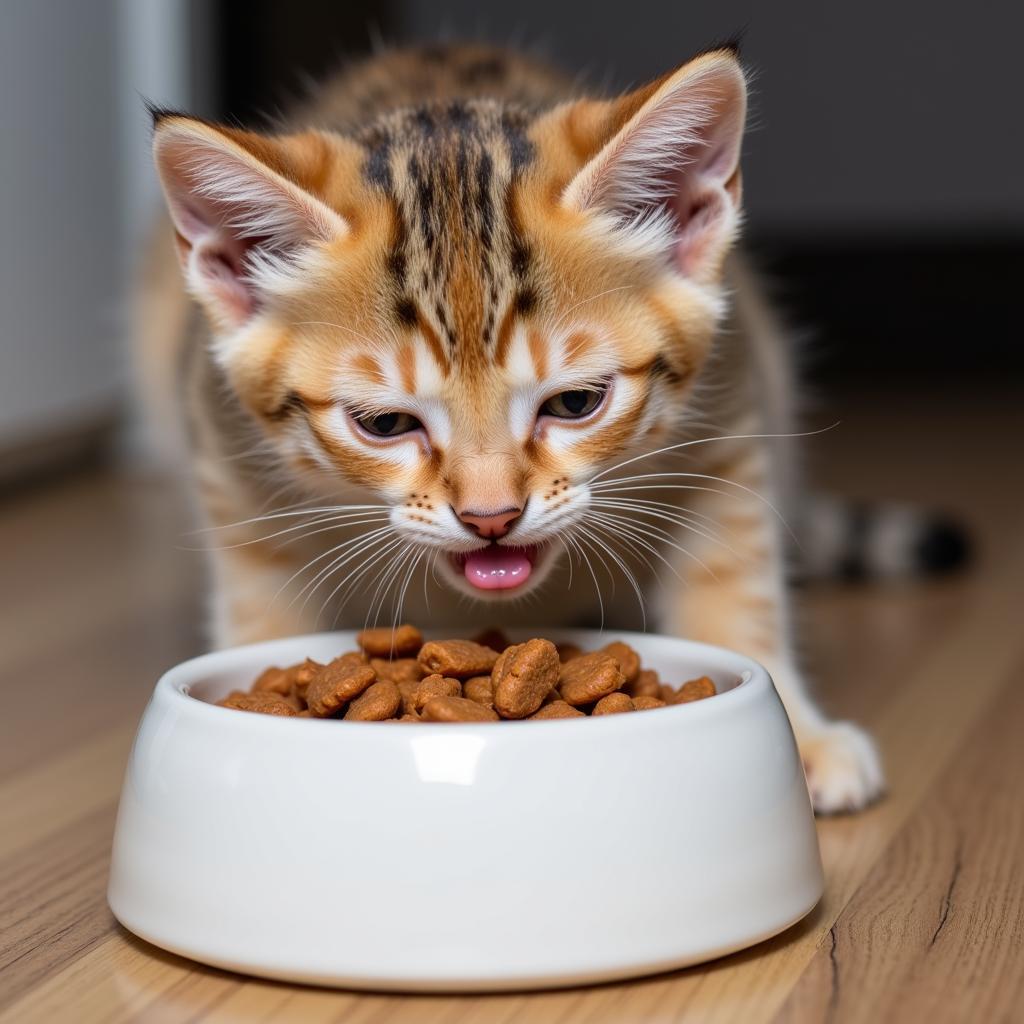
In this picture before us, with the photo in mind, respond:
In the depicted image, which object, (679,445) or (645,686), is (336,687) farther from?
(679,445)

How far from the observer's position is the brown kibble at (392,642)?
3.98 feet

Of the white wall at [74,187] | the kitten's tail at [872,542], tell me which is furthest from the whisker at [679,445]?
the white wall at [74,187]

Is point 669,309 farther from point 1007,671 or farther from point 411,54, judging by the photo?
point 411,54

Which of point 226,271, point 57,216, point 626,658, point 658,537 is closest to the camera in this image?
point 626,658

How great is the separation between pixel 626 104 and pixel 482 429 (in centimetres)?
29

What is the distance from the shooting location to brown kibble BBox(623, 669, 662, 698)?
1.16 metres

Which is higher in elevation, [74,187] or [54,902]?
[74,187]

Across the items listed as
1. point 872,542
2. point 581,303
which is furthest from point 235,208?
point 872,542

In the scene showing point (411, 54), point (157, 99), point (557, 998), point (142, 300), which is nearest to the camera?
point (557, 998)

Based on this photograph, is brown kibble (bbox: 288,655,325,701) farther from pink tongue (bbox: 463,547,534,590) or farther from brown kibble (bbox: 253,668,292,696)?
pink tongue (bbox: 463,547,534,590)

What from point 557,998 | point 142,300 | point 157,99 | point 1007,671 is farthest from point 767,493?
point 157,99

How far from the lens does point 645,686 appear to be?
117 cm

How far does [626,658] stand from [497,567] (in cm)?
13

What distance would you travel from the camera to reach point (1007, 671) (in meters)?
1.76
